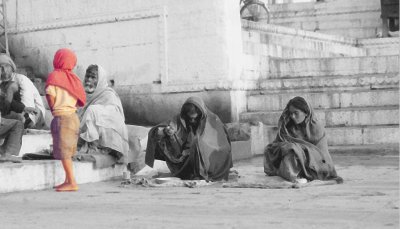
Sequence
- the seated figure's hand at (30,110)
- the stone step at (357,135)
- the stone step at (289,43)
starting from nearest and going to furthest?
1. the seated figure's hand at (30,110)
2. the stone step at (357,135)
3. the stone step at (289,43)

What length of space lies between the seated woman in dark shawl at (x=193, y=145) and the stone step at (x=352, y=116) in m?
4.34

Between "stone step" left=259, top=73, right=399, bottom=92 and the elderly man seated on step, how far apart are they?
5359 mm

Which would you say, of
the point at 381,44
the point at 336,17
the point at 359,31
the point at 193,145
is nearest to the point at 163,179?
the point at 193,145

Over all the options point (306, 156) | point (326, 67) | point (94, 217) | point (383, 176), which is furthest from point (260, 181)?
point (326, 67)

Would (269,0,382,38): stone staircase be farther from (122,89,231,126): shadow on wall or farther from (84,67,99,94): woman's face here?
(84,67,99,94): woman's face

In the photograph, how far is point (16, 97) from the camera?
9.63 m

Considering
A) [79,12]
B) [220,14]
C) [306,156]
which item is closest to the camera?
[306,156]

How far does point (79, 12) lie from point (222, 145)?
630 centimetres

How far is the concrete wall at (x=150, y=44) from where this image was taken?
1318cm

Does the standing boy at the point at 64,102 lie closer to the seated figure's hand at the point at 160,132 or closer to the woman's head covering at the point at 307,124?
the seated figure's hand at the point at 160,132

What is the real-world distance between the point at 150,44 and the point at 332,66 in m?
3.51

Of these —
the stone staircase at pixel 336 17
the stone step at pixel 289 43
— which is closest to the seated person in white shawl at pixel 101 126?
the stone step at pixel 289 43

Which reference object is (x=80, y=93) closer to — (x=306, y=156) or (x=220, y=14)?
(x=306, y=156)

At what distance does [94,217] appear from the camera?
5922mm
